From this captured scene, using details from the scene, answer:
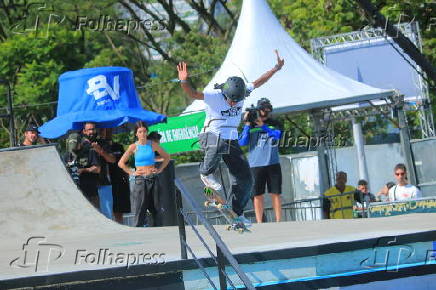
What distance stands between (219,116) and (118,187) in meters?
3.34

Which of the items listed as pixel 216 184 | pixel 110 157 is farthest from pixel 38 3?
pixel 216 184

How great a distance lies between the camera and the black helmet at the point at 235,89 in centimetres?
860

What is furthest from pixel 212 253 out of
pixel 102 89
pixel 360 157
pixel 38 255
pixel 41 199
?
pixel 360 157

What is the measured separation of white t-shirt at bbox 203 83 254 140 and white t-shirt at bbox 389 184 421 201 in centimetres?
587

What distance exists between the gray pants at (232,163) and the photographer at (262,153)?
2660mm

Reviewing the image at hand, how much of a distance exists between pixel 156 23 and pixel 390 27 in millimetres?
24193

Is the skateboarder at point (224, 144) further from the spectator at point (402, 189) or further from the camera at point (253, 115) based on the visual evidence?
the spectator at point (402, 189)

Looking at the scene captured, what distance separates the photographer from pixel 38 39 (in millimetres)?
32969

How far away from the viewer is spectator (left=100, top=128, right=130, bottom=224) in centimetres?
1165

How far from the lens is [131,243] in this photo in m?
8.09

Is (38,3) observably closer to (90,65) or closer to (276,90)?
(90,65)

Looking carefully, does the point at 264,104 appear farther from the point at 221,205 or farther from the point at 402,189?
the point at 402,189

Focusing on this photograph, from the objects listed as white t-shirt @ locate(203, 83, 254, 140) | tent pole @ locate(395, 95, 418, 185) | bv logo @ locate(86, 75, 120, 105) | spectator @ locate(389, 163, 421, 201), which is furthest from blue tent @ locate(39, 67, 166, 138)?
white t-shirt @ locate(203, 83, 254, 140)

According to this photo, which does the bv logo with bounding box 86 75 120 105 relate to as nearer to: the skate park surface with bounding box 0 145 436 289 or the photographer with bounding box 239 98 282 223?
the photographer with bounding box 239 98 282 223
